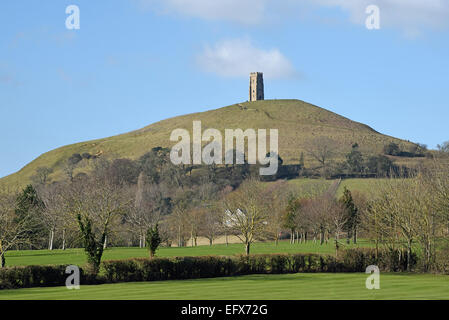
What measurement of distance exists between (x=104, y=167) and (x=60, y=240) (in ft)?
238

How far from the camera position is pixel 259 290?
37562 millimetres

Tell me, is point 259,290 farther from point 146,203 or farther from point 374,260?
point 146,203

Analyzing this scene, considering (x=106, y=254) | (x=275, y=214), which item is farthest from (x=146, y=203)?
(x=106, y=254)

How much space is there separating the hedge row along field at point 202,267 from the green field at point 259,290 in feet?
6.79

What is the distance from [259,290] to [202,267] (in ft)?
41.2

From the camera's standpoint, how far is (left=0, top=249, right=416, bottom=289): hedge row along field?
42.2 metres

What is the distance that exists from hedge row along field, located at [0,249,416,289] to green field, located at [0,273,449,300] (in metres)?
2.07

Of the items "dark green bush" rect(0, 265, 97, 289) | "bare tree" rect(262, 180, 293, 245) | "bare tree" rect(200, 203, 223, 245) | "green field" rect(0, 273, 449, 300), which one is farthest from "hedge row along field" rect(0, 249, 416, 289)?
"bare tree" rect(200, 203, 223, 245)

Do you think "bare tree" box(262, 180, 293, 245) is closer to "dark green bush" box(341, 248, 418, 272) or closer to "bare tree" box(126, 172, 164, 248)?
"bare tree" box(126, 172, 164, 248)

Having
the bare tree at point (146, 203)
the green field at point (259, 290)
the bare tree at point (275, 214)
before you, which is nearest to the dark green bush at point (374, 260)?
the green field at point (259, 290)

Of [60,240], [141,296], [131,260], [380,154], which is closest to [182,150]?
[380,154]

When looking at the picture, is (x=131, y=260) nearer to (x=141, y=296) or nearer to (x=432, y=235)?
(x=141, y=296)

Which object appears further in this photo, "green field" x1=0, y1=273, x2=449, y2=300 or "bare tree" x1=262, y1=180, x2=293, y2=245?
"bare tree" x1=262, y1=180, x2=293, y2=245
